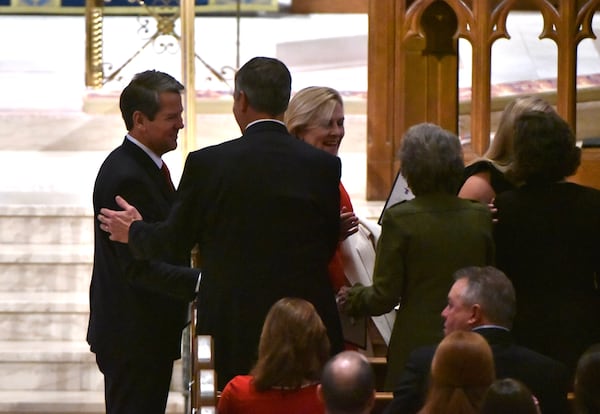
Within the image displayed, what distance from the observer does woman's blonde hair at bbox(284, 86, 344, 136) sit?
538cm

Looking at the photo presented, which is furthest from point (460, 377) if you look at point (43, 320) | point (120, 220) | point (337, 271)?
point (43, 320)

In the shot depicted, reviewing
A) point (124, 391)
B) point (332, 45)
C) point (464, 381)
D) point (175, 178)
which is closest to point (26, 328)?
point (175, 178)

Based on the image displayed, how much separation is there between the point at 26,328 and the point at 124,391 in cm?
230

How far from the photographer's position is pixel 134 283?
5.38 m

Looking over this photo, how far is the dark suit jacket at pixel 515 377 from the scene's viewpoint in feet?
14.4

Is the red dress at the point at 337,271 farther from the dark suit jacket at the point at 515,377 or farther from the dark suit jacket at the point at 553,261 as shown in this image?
the dark suit jacket at the point at 515,377

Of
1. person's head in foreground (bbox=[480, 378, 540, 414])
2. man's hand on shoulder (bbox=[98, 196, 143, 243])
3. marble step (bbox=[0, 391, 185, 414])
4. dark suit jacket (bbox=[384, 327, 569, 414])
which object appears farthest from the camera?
marble step (bbox=[0, 391, 185, 414])

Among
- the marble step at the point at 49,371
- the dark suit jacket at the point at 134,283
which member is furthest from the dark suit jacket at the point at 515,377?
the marble step at the point at 49,371

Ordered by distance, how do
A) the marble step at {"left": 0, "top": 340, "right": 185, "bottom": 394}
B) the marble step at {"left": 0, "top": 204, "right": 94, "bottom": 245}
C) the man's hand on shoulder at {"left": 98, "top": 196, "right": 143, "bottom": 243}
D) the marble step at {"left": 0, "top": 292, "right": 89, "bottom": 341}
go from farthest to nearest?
the marble step at {"left": 0, "top": 204, "right": 94, "bottom": 245}
the marble step at {"left": 0, "top": 292, "right": 89, "bottom": 341}
the marble step at {"left": 0, "top": 340, "right": 185, "bottom": 394}
the man's hand on shoulder at {"left": 98, "top": 196, "right": 143, "bottom": 243}

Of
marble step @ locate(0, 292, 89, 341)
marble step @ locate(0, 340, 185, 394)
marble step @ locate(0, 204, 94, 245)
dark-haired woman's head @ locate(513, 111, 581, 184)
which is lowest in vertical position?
marble step @ locate(0, 340, 185, 394)

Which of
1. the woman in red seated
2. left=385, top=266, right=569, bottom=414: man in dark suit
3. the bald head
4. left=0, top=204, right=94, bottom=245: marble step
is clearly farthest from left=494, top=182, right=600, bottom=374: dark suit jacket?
left=0, top=204, right=94, bottom=245: marble step

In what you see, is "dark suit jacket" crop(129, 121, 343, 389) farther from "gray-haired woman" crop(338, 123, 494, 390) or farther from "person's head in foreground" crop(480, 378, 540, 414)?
"person's head in foreground" crop(480, 378, 540, 414)

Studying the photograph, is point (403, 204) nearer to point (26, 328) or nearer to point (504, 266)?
point (504, 266)

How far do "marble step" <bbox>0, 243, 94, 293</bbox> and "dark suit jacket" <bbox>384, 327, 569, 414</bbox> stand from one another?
374 centimetres
